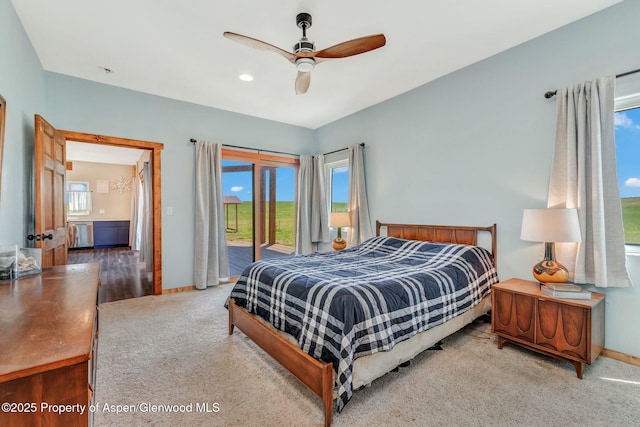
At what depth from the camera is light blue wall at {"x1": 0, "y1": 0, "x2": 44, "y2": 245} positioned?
7.01ft

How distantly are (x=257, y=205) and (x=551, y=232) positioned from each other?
13.5 ft

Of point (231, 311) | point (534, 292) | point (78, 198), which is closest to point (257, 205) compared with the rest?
point (231, 311)

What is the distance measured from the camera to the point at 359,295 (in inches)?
74.4

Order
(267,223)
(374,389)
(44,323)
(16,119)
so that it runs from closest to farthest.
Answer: (44,323) < (374,389) < (16,119) < (267,223)

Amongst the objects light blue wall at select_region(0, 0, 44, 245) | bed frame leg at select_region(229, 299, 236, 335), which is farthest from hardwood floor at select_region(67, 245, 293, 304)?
bed frame leg at select_region(229, 299, 236, 335)

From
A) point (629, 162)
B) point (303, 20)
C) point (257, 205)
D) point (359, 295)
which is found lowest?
point (359, 295)

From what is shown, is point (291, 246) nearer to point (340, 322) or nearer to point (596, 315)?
point (340, 322)

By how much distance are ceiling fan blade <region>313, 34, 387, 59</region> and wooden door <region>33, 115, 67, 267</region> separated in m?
2.58

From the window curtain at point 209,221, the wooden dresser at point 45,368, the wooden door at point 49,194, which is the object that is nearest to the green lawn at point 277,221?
the window curtain at point 209,221

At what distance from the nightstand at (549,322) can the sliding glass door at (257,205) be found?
375 cm

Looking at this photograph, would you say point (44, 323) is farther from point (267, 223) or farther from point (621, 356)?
point (267, 223)

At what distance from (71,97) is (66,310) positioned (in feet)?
11.6

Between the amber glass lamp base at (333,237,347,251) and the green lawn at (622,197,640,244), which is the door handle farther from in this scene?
the green lawn at (622,197,640,244)

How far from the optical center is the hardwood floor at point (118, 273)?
13.5 feet
